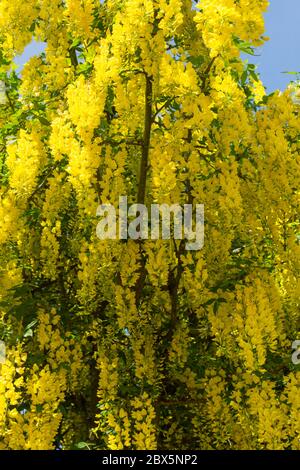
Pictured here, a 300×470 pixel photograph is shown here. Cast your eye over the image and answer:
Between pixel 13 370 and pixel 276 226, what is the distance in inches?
74.5

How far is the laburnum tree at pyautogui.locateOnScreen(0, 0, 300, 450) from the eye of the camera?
4.07m

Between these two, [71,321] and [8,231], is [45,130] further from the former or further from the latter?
[71,321]

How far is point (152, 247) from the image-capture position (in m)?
4.19

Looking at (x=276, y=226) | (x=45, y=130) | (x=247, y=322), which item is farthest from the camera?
(x=45, y=130)

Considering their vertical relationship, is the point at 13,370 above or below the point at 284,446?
above

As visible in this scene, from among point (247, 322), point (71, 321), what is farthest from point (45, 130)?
point (247, 322)

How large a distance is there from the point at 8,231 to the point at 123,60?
4.25 ft

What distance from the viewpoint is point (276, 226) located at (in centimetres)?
455

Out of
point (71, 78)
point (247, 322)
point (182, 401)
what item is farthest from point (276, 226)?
point (71, 78)

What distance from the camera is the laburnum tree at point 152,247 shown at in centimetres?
407

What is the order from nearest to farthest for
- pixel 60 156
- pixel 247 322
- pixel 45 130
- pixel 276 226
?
pixel 247 322
pixel 60 156
pixel 276 226
pixel 45 130
